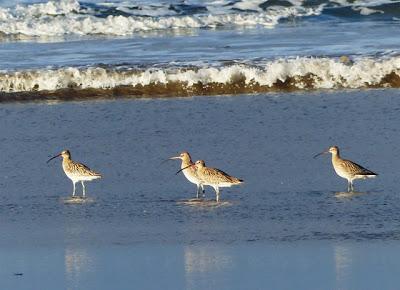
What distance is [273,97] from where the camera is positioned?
17.5 metres

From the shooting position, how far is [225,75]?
62.2ft

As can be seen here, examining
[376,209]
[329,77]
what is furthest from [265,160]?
[329,77]

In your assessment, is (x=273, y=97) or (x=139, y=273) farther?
(x=273, y=97)

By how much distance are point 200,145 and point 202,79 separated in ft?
15.0

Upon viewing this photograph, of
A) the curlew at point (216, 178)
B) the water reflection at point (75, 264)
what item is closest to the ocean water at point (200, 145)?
the water reflection at point (75, 264)

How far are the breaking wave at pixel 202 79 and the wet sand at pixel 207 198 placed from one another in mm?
842

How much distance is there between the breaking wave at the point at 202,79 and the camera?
18.7 m

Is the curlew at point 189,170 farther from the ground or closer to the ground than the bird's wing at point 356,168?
closer to the ground

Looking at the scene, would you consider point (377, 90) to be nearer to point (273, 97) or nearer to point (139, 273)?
point (273, 97)

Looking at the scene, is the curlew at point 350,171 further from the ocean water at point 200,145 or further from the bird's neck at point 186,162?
the bird's neck at point 186,162

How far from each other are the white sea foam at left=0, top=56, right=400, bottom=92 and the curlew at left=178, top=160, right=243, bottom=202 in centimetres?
673

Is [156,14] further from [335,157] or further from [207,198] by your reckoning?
[207,198]

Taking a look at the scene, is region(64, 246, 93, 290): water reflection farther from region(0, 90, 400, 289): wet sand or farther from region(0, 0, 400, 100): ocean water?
region(0, 0, 400, 100): ocean water

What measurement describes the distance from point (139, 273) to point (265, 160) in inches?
177
